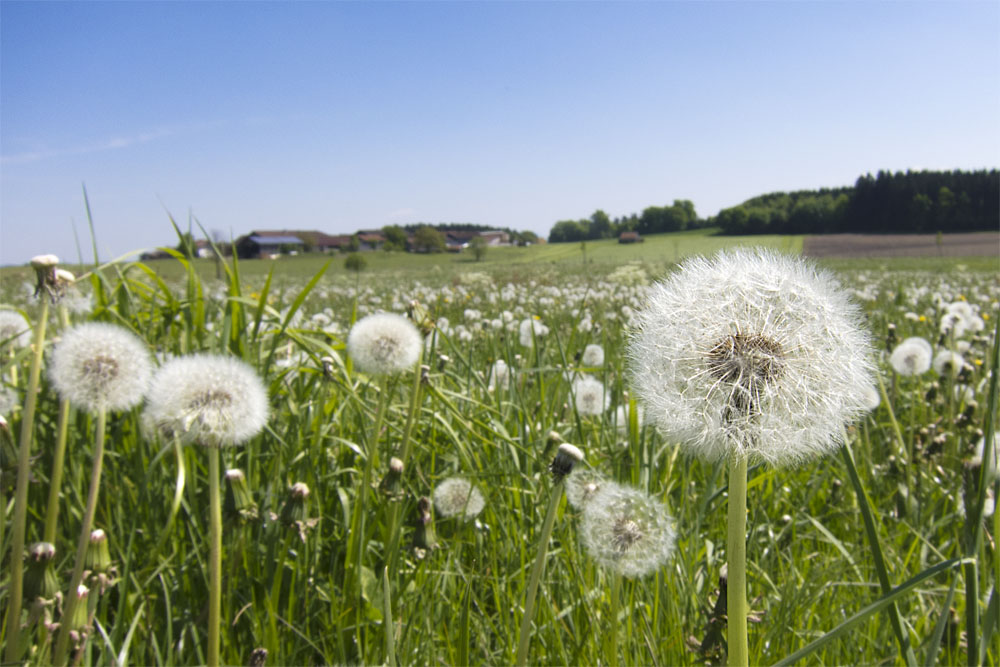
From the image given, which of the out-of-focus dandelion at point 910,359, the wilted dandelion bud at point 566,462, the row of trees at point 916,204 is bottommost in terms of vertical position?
the out-of-focus dandelion at point 910,359

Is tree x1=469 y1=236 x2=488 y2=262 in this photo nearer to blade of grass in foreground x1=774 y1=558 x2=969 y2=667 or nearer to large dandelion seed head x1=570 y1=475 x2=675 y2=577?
large dandelion seed head x1=570 y1=475 x2=675 y2=577

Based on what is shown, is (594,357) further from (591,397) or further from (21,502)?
→ (21,502)

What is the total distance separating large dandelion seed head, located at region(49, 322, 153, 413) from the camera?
1371 millimetres

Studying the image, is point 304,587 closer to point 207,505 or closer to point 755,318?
point 207,505

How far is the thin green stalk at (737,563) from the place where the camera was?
69 cm

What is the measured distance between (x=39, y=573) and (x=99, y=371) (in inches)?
17.4

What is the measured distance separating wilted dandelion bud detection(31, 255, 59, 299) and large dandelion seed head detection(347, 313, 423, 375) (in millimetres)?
789

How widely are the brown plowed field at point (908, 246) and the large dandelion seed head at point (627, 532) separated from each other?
2626cm

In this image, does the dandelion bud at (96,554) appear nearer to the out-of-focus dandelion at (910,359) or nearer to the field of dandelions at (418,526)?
the field of dandelions at (418,526)

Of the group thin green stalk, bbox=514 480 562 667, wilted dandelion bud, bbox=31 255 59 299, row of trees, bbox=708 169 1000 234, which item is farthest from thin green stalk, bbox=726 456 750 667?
row of trees, bbox=708 169 1000 234

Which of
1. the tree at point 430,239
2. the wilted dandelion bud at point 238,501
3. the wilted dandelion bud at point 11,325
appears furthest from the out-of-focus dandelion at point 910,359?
the tree at point 430,239

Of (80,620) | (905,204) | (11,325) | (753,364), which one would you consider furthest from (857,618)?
(905,204)

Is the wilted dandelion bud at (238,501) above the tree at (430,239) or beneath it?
beneath

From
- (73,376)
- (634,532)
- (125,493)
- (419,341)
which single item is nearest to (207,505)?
(125,493)
